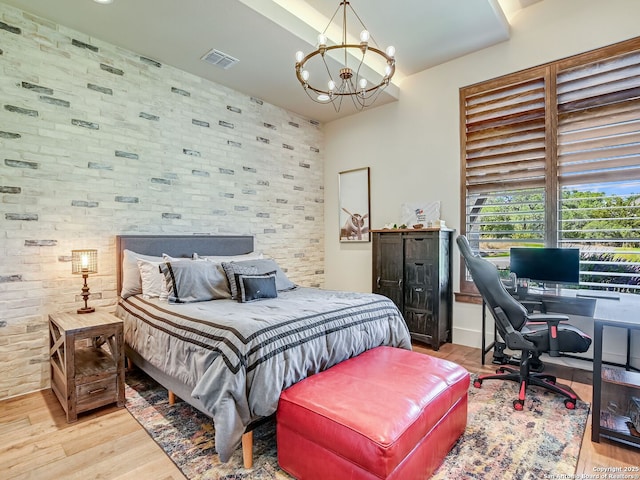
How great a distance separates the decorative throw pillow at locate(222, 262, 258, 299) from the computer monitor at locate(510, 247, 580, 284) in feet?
8.54

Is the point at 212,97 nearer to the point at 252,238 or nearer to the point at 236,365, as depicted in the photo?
the point at 252,238

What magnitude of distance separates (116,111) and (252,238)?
1.98 m

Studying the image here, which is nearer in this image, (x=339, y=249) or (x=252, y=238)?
(x=252, y=238)

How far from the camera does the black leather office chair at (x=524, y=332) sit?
2.43m

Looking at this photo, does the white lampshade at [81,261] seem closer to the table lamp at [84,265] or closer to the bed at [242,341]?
the table lamp at [84,265]

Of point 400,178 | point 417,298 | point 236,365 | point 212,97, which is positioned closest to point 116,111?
point 212,97

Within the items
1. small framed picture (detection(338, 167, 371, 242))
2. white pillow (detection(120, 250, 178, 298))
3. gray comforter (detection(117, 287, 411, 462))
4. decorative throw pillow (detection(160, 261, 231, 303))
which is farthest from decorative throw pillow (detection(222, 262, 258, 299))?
small framed picture (detection(338, 167, 371, 242))

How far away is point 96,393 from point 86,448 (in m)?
0.47

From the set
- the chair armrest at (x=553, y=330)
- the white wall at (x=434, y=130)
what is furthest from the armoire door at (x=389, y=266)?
the chair armrest at (x=553, y=330)

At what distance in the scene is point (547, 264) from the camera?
125 inches

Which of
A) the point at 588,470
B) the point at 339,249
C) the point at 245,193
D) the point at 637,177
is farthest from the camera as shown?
the point at 339,249

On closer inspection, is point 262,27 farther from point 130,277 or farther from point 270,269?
point 130,277

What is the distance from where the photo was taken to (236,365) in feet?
5.93

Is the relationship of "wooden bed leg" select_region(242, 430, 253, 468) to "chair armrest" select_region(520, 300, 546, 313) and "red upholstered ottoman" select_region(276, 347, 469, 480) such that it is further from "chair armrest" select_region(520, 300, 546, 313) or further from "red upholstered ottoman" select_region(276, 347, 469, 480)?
"chair armrest" select_region(520, 300, 546, 313)
